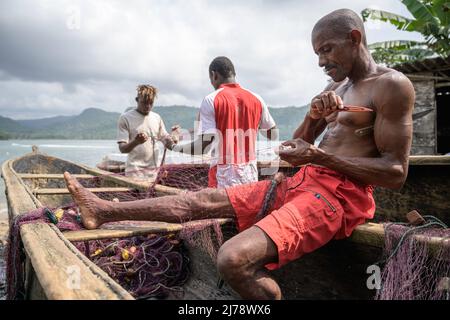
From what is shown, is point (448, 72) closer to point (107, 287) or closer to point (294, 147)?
point (294, 147)

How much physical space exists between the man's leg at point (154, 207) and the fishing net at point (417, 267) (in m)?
1.06

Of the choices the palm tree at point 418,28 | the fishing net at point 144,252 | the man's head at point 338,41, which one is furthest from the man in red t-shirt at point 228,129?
the palm tree at point 418,28

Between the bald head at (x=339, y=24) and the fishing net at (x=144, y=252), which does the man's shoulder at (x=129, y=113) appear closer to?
the fishing net at (x=144, y=252)

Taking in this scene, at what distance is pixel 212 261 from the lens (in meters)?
2.79

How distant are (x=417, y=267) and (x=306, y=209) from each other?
635mm

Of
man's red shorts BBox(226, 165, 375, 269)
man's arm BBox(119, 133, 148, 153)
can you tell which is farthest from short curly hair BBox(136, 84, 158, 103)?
man's red shorts BBox(226, 165, 375, 269)

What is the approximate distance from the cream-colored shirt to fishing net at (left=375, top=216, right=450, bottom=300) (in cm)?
391

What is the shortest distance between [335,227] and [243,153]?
161 cm

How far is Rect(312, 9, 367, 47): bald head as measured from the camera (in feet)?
7.64

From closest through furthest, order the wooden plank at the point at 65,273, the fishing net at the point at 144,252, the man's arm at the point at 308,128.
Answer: the wooden plank at the point at 65,273
the fishing net at the point at 144,252
the man's arm at the point at 308,128

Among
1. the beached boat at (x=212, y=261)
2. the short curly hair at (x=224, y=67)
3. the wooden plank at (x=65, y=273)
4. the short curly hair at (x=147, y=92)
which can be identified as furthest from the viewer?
the short curly hair at (x=147, y=92)

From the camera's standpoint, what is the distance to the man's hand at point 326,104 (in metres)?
2.02
